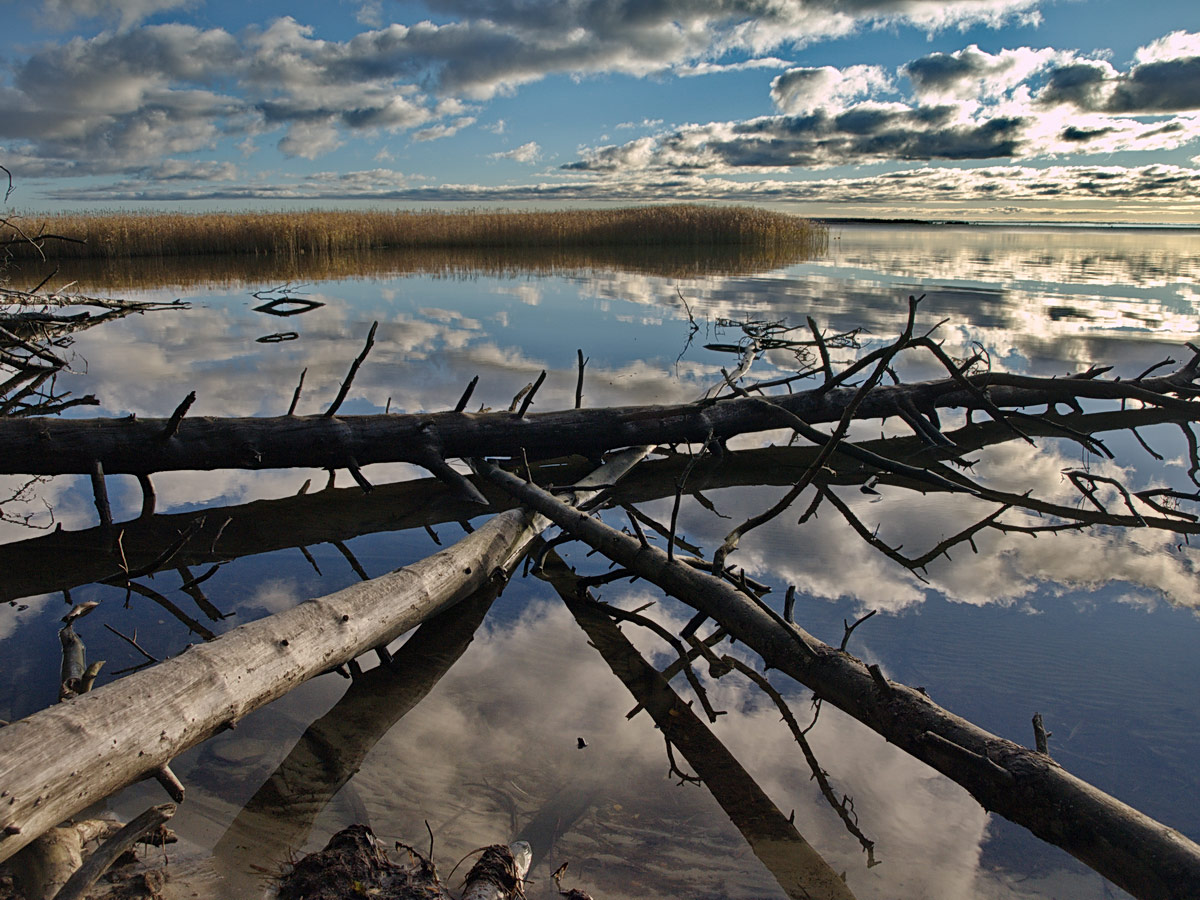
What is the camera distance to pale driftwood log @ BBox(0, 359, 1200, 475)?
382 cm

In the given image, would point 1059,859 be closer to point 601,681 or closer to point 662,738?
point 662,738

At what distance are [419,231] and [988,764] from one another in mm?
29107

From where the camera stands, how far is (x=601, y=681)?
2.64 metres

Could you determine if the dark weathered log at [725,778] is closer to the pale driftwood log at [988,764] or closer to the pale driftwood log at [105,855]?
the pale driftwood log at [988,764]

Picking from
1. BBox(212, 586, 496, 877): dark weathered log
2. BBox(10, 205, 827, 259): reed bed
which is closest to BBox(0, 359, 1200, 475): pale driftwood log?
BBox(212, 586, 496, 877): dark weathered log

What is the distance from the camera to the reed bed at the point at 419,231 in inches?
930

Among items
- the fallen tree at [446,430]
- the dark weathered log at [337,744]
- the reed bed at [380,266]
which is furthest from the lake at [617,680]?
the reed bed at [380,266]

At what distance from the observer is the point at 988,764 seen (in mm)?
1745

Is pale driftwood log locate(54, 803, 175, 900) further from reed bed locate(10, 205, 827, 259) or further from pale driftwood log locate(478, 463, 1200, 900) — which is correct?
reed bed locate(10, 205, 827, 259)

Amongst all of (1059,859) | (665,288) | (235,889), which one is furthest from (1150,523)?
(665,288)

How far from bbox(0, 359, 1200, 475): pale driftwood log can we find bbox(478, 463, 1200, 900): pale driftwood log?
1.39 metres

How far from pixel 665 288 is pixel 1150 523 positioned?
11.9m

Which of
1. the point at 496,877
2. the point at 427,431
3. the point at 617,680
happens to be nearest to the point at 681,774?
the point at 617,680

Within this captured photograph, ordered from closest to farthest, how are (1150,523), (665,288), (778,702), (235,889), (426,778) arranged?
(235,889)
(426,778)
(778,702)
(1150,523)
(665,288)
